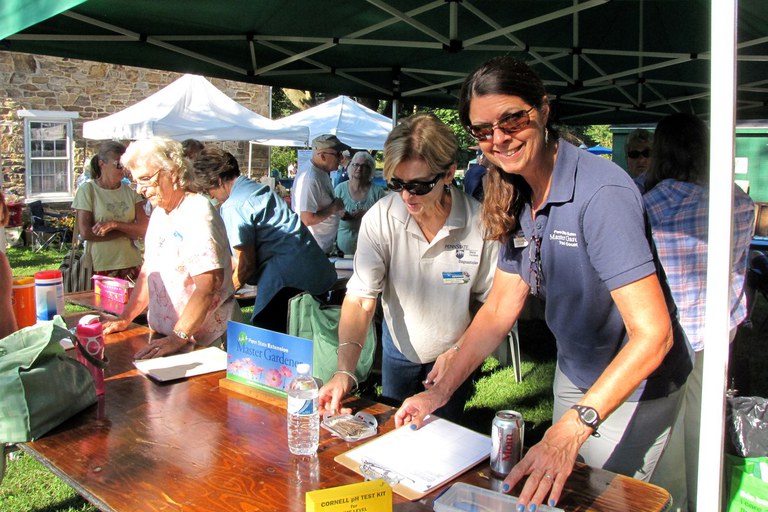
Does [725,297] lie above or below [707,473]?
above

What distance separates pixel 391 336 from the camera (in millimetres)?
2387

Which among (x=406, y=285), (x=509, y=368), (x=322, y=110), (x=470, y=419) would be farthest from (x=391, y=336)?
(x=322, y=110)

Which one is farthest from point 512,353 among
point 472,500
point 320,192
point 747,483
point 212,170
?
point 472,500

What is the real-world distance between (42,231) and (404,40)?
8.38 meters

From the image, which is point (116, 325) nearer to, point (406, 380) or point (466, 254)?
point (406, 380)

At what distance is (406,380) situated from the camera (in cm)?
238

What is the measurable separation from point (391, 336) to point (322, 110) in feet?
33.8

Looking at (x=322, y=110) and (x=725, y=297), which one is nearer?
(x=725, y=297)

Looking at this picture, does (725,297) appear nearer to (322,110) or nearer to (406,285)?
(406,285)

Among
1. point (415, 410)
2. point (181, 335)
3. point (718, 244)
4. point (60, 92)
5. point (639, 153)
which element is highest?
point (60, 92)

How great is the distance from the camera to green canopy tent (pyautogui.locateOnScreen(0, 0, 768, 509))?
4.21 m

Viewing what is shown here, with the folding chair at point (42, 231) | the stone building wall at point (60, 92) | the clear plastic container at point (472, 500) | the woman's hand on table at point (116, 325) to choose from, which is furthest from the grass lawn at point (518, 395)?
the stone building wall at point (60, 92)

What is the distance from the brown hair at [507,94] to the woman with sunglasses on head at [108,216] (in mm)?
3685

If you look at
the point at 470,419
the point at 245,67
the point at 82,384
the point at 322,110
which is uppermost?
the point at 322,110
